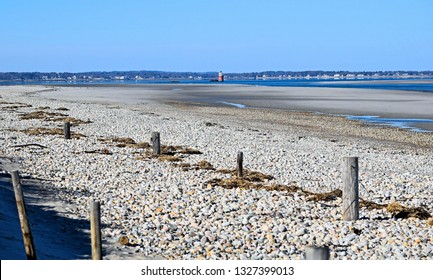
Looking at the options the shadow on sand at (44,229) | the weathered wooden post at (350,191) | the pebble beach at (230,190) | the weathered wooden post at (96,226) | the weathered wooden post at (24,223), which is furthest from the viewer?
the weathered wooden post at (350,191)

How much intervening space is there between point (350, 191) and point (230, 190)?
3.39 metres

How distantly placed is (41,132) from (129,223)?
15532 mm

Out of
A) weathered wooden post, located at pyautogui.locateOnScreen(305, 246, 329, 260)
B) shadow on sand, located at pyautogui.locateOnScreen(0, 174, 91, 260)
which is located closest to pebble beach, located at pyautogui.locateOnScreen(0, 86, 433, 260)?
shadow on sand, located at pyautogui.locateOnScreen(0, 174, 91, 260)

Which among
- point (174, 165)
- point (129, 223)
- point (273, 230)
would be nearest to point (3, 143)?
point (174, 165)

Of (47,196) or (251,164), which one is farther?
(251,164)

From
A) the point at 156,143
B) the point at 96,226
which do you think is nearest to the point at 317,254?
the point at 96,226

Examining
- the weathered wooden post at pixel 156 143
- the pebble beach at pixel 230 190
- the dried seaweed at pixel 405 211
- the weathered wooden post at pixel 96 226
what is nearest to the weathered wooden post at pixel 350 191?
the pebble beach at pixel 230 190

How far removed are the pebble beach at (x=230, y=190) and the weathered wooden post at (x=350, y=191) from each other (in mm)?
223

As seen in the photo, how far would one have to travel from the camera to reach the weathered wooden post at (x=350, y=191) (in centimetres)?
1243

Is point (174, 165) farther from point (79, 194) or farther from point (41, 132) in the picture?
point (41, 132)

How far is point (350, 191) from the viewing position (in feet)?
41.2

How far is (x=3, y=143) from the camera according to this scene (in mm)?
22281

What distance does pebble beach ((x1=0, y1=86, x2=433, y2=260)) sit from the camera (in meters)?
10.8

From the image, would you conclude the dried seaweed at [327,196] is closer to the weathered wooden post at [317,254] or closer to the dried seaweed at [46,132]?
the weathered wooden post at [317,254]
